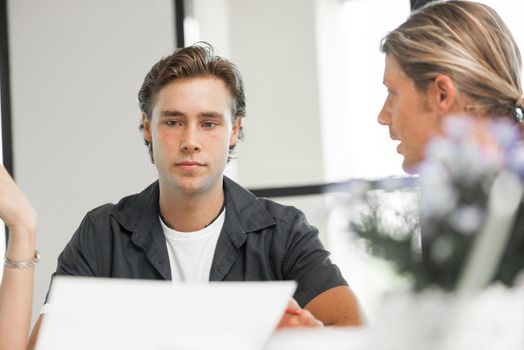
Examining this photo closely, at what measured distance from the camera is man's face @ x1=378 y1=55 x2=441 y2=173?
1565 millimetres

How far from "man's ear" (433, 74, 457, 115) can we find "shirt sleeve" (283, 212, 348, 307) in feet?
1.96

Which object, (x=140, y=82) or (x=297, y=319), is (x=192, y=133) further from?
(x=140, y=82)

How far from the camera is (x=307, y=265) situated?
202 cm

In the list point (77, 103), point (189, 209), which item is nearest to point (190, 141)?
point (189, 209)

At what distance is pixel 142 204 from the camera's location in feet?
7.19

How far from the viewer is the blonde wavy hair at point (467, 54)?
143 centimetres

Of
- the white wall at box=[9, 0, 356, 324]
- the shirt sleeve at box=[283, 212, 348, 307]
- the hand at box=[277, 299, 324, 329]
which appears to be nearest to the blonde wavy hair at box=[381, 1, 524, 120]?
the hand at box=[277, 299, 324, 329]

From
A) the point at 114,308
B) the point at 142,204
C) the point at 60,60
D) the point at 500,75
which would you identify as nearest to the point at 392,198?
the point at 114,308

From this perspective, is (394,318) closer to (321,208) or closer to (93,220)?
(321,208)

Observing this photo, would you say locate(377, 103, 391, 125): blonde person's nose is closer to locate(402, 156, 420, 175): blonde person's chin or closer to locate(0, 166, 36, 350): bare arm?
locate(402, 156, 420, 175): blonde person's chin

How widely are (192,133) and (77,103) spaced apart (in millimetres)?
2267

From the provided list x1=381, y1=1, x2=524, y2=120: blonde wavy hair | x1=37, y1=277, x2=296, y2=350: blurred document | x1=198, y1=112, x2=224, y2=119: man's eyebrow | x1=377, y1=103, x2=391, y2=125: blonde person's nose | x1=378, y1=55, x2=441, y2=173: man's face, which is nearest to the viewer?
x1=37, y1=277, x2=296, y2=350: blurred document

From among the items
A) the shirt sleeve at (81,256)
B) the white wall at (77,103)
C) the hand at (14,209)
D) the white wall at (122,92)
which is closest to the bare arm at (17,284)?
the hand at (14,209)

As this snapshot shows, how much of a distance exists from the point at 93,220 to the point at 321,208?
5.00ft
